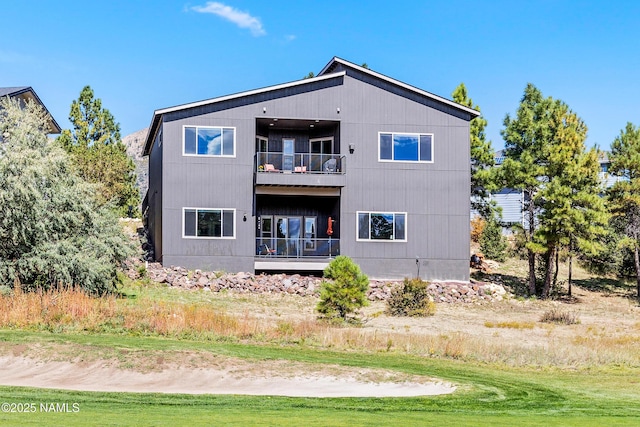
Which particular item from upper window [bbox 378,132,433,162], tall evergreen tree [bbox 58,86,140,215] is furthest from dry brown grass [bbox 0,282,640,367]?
tall evergreen tree [bbox 58,86,140,215]

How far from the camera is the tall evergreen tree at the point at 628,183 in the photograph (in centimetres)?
3622

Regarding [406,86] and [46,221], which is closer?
[46,221]

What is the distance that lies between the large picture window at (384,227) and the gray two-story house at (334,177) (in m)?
0.04

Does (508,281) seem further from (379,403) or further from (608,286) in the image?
(379,403)

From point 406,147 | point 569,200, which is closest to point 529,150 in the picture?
point 569,200

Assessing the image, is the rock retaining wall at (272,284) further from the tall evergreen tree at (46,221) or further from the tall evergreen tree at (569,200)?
the tall evergreen tree at (46,221)

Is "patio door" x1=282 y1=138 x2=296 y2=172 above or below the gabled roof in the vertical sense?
below

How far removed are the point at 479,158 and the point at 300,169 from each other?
11.2 metres

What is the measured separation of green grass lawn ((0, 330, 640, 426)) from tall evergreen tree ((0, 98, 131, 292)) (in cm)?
627

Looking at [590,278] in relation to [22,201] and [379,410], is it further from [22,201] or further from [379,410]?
[379,410]

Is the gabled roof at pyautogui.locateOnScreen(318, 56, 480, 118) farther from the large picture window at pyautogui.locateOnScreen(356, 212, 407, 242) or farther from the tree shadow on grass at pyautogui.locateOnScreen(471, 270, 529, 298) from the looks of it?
the tree shadow on grass at pyautogui.locateOnScreen(471, 270, 529, 298)

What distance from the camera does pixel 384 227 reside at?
33.6 metres

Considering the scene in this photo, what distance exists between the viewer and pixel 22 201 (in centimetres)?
2188

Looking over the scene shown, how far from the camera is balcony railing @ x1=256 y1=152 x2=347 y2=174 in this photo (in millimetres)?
32875
